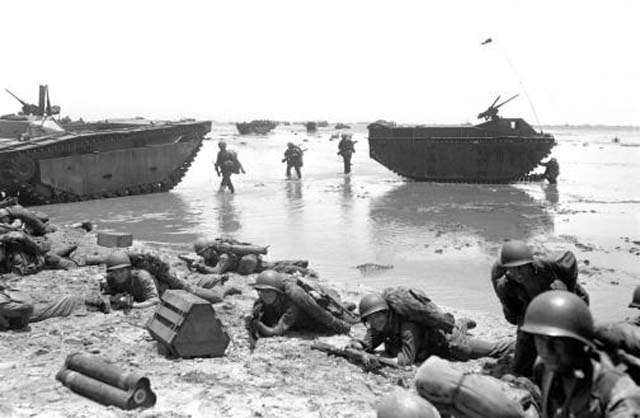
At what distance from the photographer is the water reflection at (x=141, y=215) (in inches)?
564

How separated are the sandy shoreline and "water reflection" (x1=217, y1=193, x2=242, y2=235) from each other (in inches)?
259

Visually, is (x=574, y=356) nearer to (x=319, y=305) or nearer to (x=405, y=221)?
(x=319, y=305)

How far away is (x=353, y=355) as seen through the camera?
624 centimetres

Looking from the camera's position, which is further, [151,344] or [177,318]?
[151,344]

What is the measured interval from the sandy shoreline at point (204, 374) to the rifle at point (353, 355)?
0.22 ft

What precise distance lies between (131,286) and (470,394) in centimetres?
531

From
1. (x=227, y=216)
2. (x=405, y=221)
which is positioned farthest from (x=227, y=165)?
(x=405, y=221)

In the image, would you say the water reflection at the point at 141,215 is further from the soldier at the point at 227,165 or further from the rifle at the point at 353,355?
the rifle at the point at 353,355

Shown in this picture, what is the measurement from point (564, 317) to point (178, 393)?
11.2ft

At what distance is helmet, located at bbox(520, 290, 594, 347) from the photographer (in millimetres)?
2846

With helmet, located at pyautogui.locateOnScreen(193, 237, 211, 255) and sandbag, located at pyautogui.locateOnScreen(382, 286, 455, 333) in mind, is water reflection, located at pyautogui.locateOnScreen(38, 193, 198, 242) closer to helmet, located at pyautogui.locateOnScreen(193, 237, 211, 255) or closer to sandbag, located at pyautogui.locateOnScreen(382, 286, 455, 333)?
helmet, located at pyautogui.locateOnScreen(193, 237, 211, 255)

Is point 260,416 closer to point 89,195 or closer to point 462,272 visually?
point 462,272

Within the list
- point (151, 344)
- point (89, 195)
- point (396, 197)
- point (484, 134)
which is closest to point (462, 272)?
point (151, 344)

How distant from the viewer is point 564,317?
112 inches
